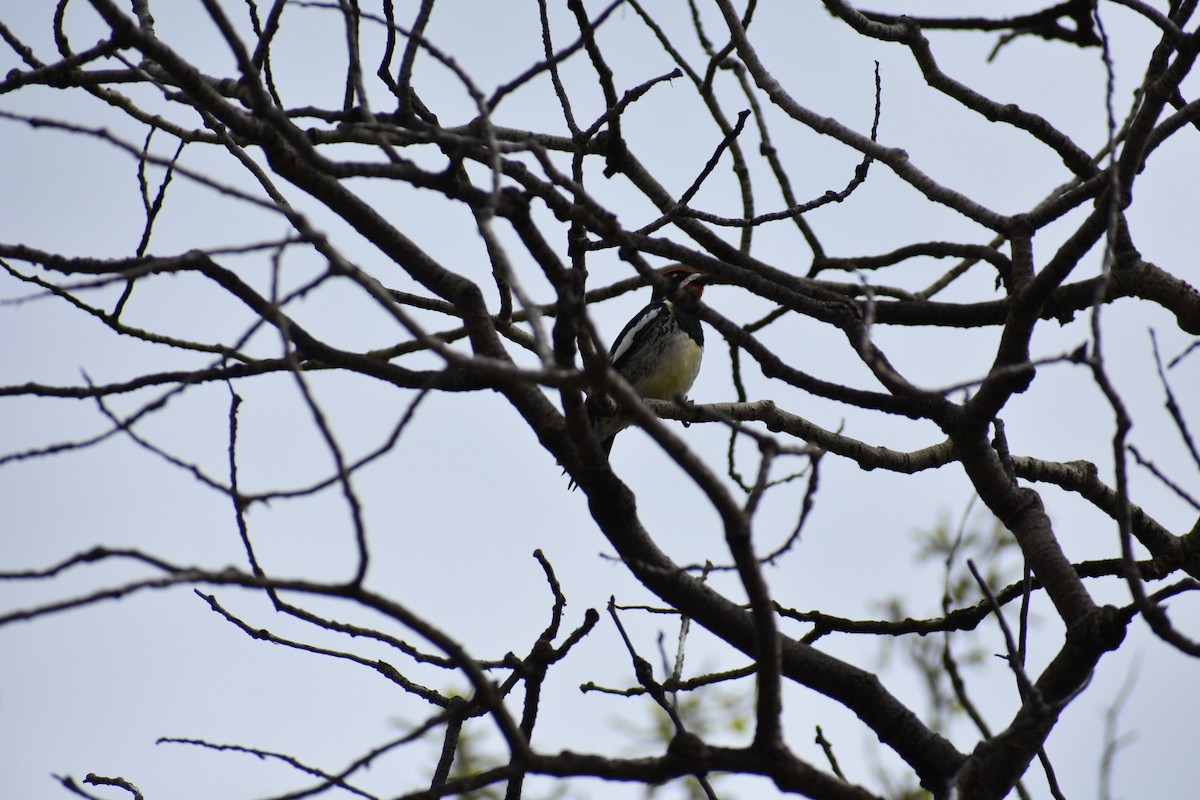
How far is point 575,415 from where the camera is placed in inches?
93.3

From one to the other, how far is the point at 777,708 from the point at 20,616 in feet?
3.85

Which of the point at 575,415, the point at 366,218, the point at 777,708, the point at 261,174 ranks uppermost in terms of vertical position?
the point at 261,174

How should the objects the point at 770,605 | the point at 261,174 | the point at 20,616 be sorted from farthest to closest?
1. the point at 261,174
2. the point at 770,605
3. the point at 20,616

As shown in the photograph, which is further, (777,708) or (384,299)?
(777,708)

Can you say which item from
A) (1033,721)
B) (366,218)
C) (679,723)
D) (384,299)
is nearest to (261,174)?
(366,218)

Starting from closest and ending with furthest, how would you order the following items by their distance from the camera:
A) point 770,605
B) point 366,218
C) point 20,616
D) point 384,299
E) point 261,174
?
1. point 20,616
2. point 384,299
3. point 770,605
4. point 366,218
5. point 261,174

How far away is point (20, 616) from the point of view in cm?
157

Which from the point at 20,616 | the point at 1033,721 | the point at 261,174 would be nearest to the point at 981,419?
the point at 1033,721

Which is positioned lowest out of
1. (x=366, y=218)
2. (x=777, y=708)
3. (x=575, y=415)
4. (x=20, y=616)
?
(x=20, y=616)

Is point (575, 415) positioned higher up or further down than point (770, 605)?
higher up

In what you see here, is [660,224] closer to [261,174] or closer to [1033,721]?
[261,174]

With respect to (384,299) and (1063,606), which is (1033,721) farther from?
(384,299)

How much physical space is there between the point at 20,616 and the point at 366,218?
133 centimetres

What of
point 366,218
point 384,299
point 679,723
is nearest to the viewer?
point 384,299
